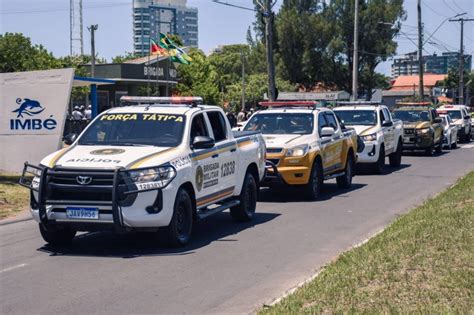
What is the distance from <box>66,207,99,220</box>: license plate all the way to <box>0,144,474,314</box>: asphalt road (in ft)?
1.76

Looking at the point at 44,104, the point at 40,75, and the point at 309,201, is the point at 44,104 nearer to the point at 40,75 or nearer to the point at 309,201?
the point at 40,75

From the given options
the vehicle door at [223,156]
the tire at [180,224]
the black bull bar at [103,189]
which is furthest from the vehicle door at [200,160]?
the black bull bar at [103,189]

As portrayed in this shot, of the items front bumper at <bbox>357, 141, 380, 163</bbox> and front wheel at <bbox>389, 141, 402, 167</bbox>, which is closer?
front bumper at <bbox>357, 141, 380, 163</bbox>

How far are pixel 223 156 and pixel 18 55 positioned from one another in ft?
125

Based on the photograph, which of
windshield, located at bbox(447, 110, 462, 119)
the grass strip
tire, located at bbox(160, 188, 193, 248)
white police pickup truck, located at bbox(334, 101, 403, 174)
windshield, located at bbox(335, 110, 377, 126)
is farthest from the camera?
windshield, located at bbox(447, 110, 462, 119)

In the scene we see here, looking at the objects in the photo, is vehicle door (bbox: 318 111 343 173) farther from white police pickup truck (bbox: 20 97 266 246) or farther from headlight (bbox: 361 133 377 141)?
white police pickup truck (bbox: 20 97 266 246)

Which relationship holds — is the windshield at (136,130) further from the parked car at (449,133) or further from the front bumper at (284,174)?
the parked car at (449,133)

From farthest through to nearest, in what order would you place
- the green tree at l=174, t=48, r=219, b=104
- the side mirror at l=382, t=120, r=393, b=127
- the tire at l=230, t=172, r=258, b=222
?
the green tree at l=174, t=48, r=219, b=104 < the side mirror at l=382, t=120, r=393, b=127 < the tire at l=230, t=172, r=258, b=222

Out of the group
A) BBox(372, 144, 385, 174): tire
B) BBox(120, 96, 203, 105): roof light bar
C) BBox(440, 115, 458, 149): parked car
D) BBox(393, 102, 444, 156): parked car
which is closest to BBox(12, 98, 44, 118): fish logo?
BBox(120, 96, 203, 105): roof light bar

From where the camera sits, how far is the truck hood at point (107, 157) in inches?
392

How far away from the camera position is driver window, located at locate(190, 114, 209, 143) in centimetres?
1153

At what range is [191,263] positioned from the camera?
9.70 meters

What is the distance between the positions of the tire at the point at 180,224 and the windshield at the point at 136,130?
2.73 ft

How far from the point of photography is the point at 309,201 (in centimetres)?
1612
